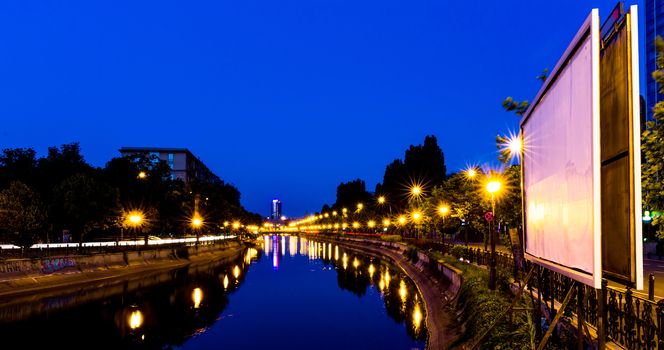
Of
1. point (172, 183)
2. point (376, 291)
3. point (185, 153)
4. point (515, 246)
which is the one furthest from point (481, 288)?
point (185, 153)

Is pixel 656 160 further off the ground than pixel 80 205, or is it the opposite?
pixel 656 160

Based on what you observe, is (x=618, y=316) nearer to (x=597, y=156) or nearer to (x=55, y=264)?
(x=597, y=156)

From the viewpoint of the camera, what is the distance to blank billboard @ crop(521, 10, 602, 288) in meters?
4.72

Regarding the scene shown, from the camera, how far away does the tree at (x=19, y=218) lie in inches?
1369

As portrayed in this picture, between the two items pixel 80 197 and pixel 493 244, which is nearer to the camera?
pixel 493 244

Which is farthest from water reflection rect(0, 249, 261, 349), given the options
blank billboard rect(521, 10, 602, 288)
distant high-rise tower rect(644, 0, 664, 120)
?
distant high-rise tower rect(644, 0, 664, 120)

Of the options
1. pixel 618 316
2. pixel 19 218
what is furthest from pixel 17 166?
pixel 618 316

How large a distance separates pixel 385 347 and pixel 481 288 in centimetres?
505

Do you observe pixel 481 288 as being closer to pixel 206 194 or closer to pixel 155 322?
pixel 155 322

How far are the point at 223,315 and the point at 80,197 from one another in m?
23.2

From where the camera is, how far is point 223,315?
2800cm

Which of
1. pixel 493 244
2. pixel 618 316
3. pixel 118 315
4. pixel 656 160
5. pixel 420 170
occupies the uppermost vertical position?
pixel 420 170

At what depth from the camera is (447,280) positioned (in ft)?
92.0

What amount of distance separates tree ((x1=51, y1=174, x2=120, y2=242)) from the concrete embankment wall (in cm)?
440
